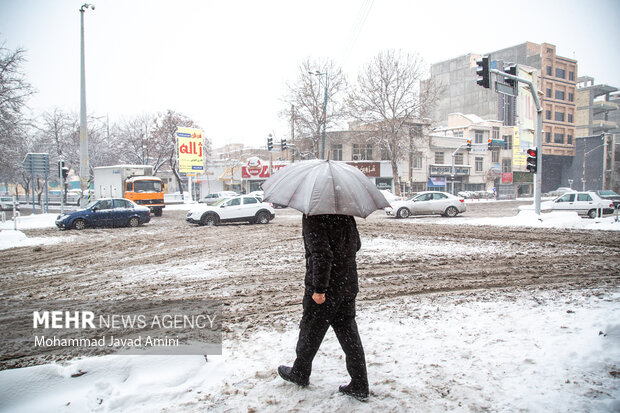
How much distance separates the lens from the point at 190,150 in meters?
37.0

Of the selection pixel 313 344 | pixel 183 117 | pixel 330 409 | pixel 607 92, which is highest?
pixel 607 92

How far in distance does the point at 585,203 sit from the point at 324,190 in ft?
77.4

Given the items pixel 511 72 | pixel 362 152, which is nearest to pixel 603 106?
pixel 362 152

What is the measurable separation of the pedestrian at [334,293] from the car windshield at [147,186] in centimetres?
2480

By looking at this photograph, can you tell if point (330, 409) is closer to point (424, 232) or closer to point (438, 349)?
point (438, 349)

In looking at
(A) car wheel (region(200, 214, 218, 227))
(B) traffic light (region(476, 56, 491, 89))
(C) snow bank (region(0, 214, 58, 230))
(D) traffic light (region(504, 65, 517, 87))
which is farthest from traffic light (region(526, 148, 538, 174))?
(C) snow bank (region(0, 214, 58, 230))

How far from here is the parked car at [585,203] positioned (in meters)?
20.6

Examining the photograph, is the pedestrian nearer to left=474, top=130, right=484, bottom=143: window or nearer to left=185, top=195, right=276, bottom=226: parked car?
left=185, top=195, right=276, bottom=226: parked car

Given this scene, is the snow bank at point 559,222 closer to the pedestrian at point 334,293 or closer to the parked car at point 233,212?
the parked car at point 233,212

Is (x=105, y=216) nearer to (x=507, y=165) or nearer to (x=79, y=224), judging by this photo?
(x=79, y=224)

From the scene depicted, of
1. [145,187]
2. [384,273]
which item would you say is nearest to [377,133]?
[145,187]

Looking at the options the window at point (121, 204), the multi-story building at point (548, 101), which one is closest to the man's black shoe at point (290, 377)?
the window at point (121, 204)

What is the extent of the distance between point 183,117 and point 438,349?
159ft

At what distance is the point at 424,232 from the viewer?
14.0 m
